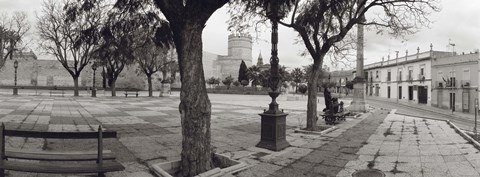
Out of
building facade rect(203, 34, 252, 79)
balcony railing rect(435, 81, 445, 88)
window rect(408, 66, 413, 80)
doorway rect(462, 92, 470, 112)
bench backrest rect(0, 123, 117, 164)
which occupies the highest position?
building facade rect(203, 34, 252, 79)

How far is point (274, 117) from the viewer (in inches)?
263

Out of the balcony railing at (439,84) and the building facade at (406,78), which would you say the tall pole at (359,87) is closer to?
the balcony railing at (439,84)

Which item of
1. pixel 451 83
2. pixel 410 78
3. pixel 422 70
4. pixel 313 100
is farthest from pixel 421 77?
pixel 313 100

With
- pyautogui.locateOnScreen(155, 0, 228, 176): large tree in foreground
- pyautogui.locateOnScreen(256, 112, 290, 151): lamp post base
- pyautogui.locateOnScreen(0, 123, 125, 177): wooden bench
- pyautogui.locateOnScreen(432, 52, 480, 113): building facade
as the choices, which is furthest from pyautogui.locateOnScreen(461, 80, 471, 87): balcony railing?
pyautogui.locateOnScreen(0, 123, 125, 177): wooden bench

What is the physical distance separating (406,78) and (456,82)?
10403 millimetres

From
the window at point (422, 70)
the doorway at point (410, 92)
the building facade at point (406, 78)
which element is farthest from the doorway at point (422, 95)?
the doorway at point (410, 92)

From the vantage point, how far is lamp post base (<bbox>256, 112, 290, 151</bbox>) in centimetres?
668

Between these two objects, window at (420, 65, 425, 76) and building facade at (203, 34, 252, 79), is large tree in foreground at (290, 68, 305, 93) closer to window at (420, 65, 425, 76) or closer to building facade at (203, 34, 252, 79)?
building facade at (203, 34, 252, 79)

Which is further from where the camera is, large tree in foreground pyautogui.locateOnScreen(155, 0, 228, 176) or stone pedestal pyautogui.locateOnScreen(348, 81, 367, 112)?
stone pedestal pyautogui.locateOnScreen(348, 81, 367, 112)

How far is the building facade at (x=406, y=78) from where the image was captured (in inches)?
1572

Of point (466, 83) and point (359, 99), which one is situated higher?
point (466, 83)

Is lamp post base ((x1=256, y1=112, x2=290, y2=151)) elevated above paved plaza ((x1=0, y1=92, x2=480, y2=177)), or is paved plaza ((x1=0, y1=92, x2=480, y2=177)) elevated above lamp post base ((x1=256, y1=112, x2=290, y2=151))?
lamp post base ((x1=256, y1=112, x2=290, y2=151))

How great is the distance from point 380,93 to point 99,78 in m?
46.6

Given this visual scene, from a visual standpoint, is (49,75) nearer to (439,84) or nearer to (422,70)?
(422,70)
